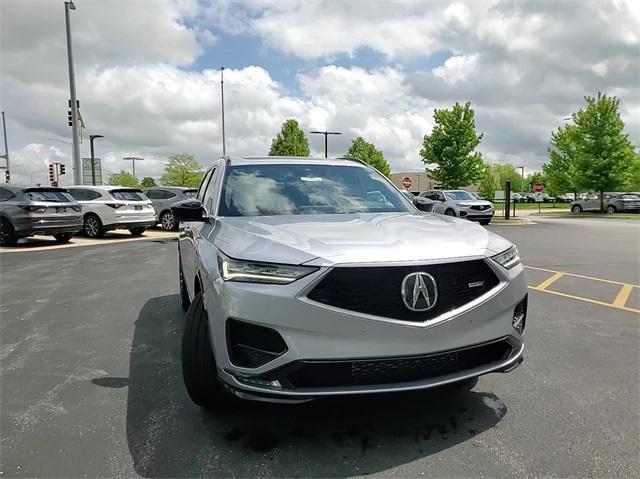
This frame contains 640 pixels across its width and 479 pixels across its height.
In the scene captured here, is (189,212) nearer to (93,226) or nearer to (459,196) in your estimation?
(93,226)

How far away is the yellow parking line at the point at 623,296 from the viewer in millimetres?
6227

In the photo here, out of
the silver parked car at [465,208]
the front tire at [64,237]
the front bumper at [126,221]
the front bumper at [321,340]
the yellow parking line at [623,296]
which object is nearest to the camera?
the front bumper at [321,340]

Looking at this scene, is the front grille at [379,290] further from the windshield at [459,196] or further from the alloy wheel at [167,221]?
the windshield at [459,196]

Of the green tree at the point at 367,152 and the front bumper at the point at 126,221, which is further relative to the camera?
the green tree at the point at 367,152

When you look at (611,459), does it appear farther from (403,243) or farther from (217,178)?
(217,178)

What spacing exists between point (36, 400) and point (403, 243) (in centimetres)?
273

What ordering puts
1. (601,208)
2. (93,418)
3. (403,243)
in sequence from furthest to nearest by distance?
(601,208) < (93,418) < (403,243)

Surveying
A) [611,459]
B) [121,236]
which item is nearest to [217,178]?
[611,459]

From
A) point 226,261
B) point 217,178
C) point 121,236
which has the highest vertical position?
point 217,178

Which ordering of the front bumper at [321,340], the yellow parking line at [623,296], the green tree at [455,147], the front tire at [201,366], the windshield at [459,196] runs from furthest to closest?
the green tree at [455,147] → the windshield at [459,196] → the yellow parking line at [623,296] → the front tire at [201,366] → the front bumper at [321,340]

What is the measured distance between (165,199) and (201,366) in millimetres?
17407

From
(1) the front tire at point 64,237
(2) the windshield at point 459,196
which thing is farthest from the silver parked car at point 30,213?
(2) the windshield at point 459,196

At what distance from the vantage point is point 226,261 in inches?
105

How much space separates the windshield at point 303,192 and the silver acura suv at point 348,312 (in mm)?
668
